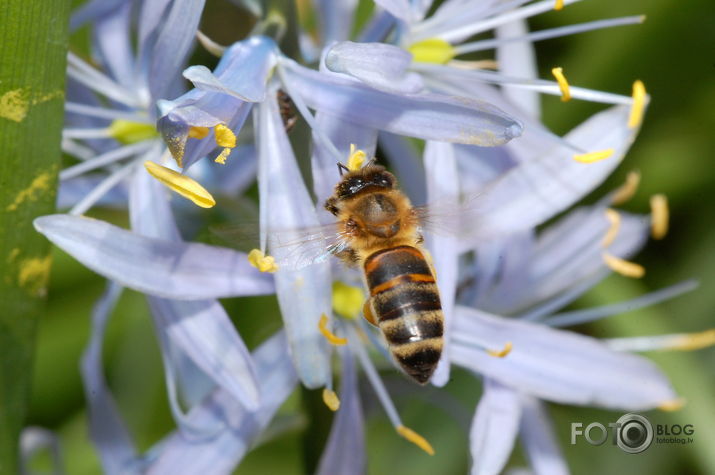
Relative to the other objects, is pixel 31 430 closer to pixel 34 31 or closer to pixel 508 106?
pixel 34 31

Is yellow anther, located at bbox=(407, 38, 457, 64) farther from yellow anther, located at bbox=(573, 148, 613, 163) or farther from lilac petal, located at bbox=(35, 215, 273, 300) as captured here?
lilac petal, located at bbox=(35, 215, 273, 300)

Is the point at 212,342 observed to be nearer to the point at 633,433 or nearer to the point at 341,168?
the point at 341,168

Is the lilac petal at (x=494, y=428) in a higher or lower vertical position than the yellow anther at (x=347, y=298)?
lower

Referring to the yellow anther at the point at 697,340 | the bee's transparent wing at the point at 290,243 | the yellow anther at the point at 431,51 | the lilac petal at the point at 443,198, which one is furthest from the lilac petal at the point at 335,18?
the yellow anther at the point at 697,340

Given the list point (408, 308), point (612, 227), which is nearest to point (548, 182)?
point (612, 227)

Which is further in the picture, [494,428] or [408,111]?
[494,428]

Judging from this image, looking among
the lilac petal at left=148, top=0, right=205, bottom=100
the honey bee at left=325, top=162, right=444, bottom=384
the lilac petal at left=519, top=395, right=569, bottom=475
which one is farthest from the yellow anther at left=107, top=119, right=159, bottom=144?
the lilac petal at left=519, top=395, right=569, bottom=475

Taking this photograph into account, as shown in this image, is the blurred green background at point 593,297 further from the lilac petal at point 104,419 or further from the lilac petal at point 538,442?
the lilac petal at point 104,419
